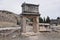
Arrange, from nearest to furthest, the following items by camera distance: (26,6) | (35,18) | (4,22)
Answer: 1. (26,6)
2. (35,18)
3. (4,22)

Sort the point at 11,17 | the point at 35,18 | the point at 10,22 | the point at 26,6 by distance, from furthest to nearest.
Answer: the point at 11,17 → the point at 10,22 → the point at 35,18 → the point at 26,6

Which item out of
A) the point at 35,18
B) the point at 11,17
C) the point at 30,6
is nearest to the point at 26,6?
the point at 30,6

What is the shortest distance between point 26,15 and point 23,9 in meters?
0.51

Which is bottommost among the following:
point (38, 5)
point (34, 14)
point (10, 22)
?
point (10, 22)

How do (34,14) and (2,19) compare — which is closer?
(34,14)

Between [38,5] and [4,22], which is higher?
[38,5]

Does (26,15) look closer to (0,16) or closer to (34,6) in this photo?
(34,6)

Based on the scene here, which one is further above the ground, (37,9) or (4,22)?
(37,9)

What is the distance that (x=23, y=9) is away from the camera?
10.9 m

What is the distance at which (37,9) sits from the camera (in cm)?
1109

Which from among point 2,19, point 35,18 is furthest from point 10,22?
point 35,18

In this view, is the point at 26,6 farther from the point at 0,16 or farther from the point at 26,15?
the point at 0,16

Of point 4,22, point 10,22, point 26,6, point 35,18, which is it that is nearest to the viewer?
point 26,6

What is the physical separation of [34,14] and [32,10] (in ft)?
1.16
